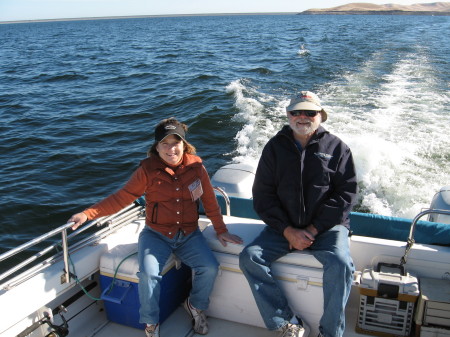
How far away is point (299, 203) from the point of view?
2877 millimetres

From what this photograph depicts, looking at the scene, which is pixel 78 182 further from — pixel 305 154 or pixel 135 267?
pixel 305 154

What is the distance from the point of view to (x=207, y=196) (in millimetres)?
3125

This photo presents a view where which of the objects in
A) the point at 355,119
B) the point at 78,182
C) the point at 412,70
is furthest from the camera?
the point at 412,70

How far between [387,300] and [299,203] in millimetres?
834

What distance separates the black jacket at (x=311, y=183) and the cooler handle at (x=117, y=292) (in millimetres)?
1043

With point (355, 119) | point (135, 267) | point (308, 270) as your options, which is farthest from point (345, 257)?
point (355, 119)

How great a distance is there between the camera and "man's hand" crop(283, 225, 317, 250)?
110 inches

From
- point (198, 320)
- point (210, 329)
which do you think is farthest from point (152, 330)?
point (210, 329)

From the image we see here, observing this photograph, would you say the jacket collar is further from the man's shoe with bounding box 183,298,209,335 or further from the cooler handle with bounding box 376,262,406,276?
the cooler handle with bounding box 376,262,406,276

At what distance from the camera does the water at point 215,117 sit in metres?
6.92

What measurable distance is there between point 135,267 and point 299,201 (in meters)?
1.17

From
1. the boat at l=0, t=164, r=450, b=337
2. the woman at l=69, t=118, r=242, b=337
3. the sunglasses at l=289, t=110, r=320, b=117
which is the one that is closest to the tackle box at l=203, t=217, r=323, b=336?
the boat at l=0, t=164, r=450, b=337

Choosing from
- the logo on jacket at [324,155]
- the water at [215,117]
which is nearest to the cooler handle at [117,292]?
the logo on jacket at [324,155]

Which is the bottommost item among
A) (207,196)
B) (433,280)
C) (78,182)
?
(78,182)
